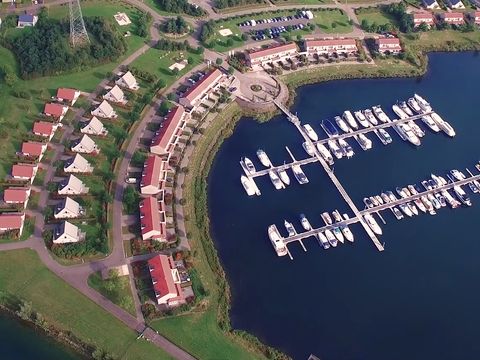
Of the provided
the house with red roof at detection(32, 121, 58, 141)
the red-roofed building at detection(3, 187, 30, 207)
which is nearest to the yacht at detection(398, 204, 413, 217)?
the house with red roof at detection(32, 121, 58, 141)

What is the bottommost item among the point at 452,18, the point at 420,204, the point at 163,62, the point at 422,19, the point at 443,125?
the point at 163,62

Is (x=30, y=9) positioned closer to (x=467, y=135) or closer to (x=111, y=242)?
(x=111, y=242)

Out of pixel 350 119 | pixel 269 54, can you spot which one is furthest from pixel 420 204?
pixel 269 54

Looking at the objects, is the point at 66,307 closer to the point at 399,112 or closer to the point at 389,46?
the point at 399,112

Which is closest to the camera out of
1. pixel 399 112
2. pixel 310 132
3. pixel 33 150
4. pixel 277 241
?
pixel 277 241

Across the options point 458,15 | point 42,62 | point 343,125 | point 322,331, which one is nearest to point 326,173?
point 343,125

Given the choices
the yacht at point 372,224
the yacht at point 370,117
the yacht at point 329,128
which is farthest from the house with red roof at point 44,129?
the yacht at point 370,117

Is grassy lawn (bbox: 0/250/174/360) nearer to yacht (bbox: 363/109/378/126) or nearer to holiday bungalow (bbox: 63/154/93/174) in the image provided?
holiday bungalow (bbox: 63/154/93/174)
